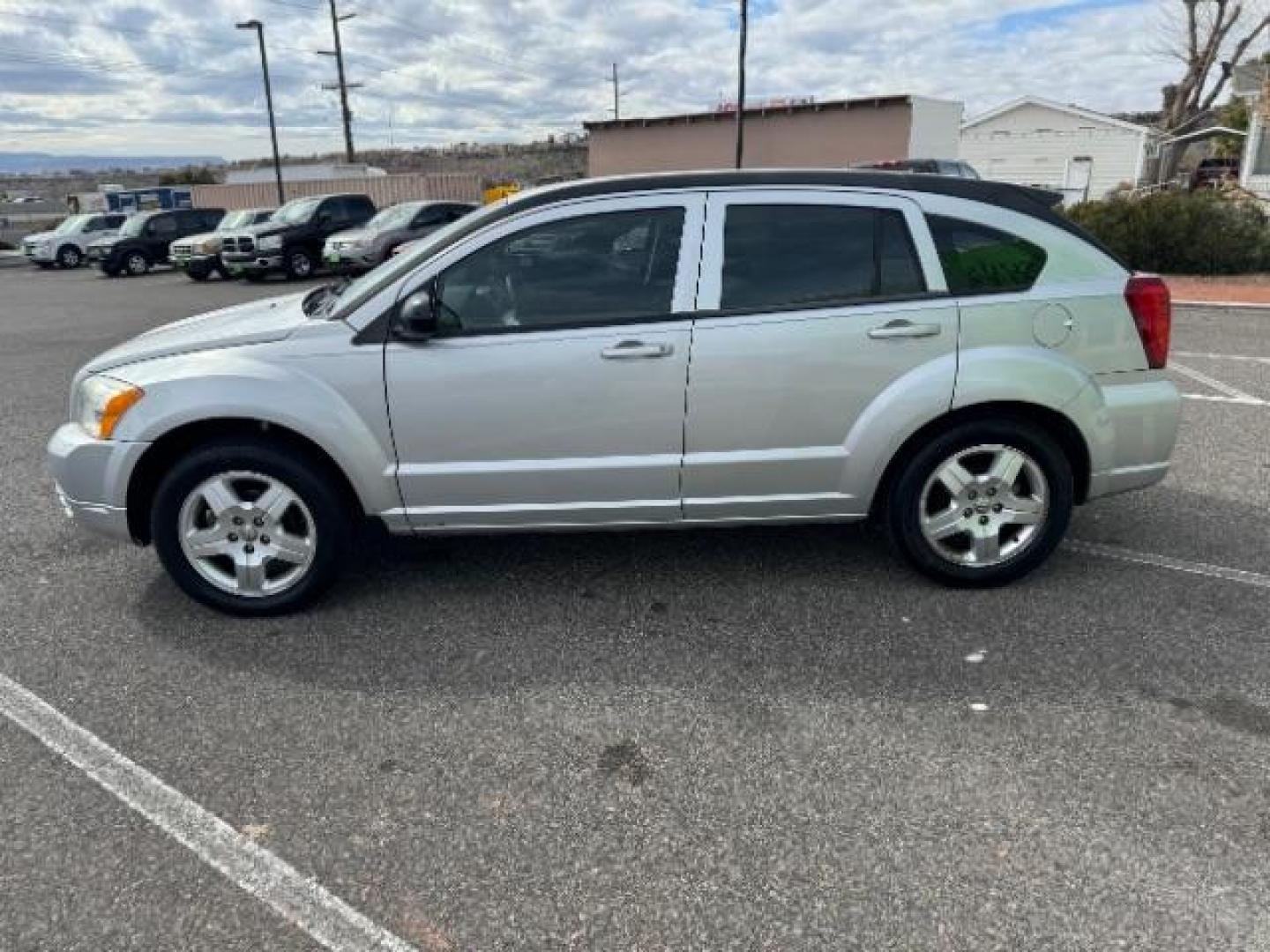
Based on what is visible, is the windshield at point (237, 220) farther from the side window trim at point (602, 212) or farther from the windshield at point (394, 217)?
the side window trim at point (602, 212)

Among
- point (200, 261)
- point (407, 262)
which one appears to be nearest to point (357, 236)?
point (200, 261)

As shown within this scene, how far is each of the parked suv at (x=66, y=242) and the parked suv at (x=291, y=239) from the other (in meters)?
10.7

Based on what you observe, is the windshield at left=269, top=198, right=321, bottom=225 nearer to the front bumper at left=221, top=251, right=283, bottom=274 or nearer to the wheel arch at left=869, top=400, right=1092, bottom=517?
the front bumper at left=221, top=251, right=283, bottom=274

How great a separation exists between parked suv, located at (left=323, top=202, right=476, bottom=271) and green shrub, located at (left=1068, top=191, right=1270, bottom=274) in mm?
12109

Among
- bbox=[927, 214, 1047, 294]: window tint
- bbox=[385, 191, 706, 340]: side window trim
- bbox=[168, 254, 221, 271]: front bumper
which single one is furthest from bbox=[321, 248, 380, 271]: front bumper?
bbox=[927, 214, 1047, 294]: window tint

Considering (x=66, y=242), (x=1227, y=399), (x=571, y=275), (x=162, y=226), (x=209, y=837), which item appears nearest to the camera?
(x=209, y=837)

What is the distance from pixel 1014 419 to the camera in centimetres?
372

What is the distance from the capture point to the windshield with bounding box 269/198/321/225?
69.2 feet

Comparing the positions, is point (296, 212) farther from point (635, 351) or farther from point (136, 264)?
point (635, 351)

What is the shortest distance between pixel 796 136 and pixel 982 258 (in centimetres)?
3327

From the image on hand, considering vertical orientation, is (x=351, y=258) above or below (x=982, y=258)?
below

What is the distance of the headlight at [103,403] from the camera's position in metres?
3.59

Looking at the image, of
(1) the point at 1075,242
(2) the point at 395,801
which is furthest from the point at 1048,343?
(2) the point at 395,801

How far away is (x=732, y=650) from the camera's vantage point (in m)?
3.44
